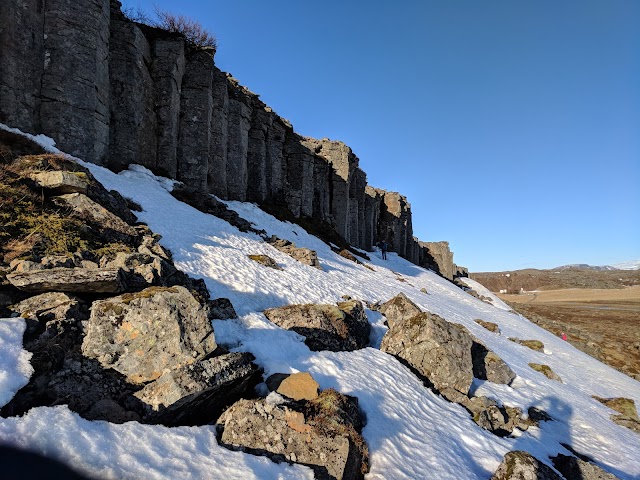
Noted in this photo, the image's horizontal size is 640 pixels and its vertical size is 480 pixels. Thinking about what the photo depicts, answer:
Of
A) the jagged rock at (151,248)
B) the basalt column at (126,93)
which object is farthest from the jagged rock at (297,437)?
the basalt column at (126,93)

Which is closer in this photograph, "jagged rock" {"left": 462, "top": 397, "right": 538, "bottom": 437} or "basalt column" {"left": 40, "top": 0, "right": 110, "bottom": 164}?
"jagged rock" {"left": 462, "top": 397, "right": 538, "bottom": 437}

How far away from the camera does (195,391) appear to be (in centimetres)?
637

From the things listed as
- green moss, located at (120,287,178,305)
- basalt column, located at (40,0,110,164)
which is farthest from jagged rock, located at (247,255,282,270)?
basalt column, located at (40,0,110,164)

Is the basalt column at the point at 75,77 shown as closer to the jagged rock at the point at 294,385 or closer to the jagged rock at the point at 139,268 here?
the jagged rock at the point at 139,268

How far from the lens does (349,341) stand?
12.5m

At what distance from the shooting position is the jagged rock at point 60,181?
11844 mm

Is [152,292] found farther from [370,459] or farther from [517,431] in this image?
[517,431]

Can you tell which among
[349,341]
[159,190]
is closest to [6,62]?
[159,190]

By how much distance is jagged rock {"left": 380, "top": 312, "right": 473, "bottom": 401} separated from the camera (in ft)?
38.7

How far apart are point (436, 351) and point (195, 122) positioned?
28.3m

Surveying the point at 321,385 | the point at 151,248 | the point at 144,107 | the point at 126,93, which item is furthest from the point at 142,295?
the point at 144,107

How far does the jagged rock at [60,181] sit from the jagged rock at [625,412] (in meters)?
24.2

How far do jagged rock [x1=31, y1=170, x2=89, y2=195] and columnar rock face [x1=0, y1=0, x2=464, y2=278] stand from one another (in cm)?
934

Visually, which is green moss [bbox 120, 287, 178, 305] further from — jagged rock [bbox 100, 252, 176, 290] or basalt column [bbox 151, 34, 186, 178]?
basalt column [bbox 151, 34, 186, 178]
